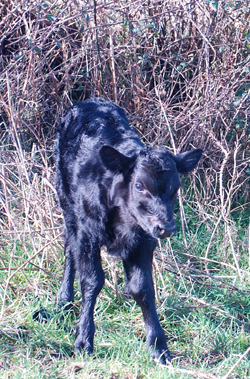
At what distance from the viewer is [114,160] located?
362cm

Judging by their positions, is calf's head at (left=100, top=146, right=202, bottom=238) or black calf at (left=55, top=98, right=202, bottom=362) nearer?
calf's head at (left=100, top=146, right=202, bottom=238)

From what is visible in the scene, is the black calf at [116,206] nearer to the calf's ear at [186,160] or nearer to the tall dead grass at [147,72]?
the calf's ear at [186,160]

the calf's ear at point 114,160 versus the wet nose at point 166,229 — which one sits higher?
the calf's ear at point 114,160

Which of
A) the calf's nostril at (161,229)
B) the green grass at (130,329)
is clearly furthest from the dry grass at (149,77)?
the calf's nostril at (161,229)

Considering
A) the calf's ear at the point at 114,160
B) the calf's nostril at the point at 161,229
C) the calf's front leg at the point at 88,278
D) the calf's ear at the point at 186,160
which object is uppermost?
the calf's ear at the point at 114,160

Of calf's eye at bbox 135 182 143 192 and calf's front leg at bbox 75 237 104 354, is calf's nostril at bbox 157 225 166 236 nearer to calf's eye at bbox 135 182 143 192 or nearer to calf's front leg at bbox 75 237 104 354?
calf's eye at bbox 135 182 143 192

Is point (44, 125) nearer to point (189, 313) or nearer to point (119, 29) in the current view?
point (119, 29)

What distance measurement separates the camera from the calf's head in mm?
3330

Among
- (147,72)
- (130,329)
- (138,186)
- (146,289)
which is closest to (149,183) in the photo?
(138,186)

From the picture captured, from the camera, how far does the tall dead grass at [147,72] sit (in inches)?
230

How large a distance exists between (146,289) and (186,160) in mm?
1086

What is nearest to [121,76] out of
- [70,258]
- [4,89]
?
[4,89]

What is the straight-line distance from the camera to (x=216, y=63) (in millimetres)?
6367

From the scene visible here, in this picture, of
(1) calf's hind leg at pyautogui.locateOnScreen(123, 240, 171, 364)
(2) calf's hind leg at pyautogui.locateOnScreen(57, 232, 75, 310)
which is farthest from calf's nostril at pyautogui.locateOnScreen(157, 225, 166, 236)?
(2) calf's hind leg at pyautogui.locateOnScreen(57, 232, 75, 310)
